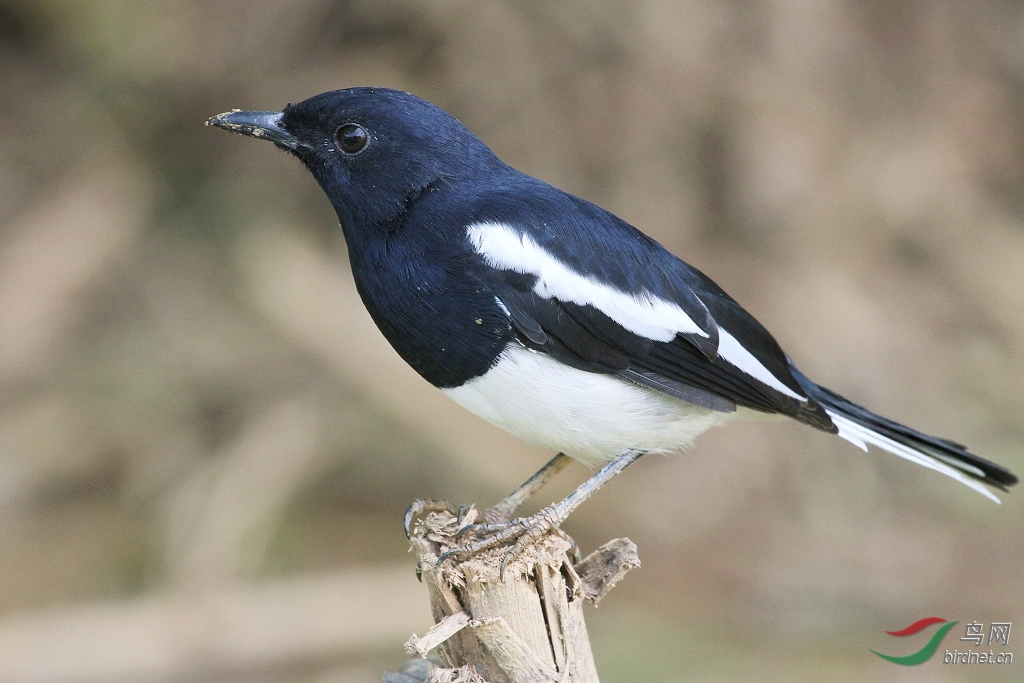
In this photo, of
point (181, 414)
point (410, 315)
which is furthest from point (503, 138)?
point (410, 315)

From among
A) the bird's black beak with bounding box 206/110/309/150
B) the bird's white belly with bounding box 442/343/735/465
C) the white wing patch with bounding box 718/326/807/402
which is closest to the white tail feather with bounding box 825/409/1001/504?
the white wing patch with bounding box 718/326/807/402

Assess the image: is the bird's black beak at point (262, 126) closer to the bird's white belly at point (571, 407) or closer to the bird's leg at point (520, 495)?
the bird's white belly at point (571, 407)

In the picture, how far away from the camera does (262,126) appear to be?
3197 mm

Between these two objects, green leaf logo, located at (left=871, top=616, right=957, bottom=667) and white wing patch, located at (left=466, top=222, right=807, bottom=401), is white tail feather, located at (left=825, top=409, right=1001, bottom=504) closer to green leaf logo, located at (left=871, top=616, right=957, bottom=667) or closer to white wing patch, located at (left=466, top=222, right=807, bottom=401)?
white wing patch, located at (left=466, top=222, right=807, bottom=401)

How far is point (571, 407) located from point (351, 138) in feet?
3.42

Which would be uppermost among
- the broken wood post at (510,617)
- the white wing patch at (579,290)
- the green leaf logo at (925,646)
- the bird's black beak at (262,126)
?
the bird's black beak at (262,126)

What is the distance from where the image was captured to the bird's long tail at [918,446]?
11.6 ft

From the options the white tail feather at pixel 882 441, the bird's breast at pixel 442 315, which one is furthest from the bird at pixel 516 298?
the white tail feather at pixel 882 441

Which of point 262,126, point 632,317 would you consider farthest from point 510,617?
point 262,126

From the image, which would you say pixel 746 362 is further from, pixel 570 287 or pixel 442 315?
pixel 442 315

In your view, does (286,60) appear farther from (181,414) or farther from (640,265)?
(640,265)

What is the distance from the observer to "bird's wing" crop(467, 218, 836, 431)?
115 inches

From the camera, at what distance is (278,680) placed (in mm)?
5309

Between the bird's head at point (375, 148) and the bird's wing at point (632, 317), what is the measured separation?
0.27m
